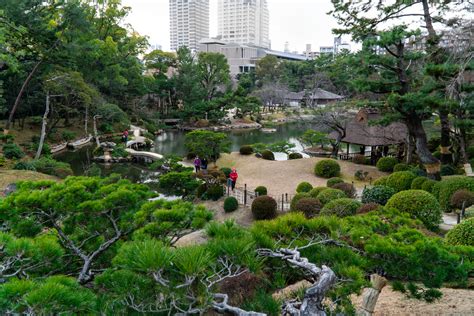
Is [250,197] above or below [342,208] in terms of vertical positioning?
below

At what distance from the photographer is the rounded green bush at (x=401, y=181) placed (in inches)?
457

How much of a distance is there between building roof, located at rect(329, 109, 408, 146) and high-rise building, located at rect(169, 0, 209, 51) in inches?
3952

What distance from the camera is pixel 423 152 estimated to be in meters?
12.4

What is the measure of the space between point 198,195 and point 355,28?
8.17 m

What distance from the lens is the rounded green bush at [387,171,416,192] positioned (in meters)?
11.6

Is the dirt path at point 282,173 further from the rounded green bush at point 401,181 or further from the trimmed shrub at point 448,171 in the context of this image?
the trimmed shrub at point 448,171

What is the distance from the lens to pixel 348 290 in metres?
3.09

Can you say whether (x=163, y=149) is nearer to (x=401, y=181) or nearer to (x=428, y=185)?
(x=401, y=181)

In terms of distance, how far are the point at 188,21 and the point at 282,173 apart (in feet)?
359

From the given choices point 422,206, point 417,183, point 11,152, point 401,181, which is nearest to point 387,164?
point 401,181

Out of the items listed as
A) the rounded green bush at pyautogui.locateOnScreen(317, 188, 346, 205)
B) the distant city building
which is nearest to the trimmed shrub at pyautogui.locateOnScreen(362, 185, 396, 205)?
the rounded green bush at pyautogui.locateOnScreen(317, 188, 346, 205)

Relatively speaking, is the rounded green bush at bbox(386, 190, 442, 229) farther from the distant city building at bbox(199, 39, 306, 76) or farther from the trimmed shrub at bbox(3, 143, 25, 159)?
the distant city building at bbox(199, 39, 306, 76)

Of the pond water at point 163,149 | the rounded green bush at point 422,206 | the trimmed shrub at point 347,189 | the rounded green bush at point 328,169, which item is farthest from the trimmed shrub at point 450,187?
A: the pond water at point 163,149

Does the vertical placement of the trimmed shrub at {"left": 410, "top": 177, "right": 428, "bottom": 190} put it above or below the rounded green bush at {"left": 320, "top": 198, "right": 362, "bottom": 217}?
above
